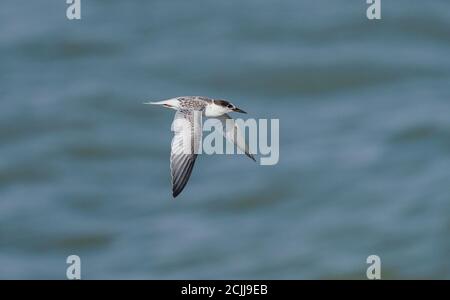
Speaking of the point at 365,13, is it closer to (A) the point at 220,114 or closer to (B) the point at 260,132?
(B) the point at 260,132

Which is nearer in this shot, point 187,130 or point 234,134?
point 187,130

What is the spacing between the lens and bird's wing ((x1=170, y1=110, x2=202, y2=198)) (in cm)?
1064

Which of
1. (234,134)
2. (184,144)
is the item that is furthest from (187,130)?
(234,134)

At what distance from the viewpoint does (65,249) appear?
21.5 m

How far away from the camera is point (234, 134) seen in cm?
1212

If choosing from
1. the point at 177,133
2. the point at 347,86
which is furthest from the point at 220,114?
the point at 347,86

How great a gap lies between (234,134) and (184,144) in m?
1.27

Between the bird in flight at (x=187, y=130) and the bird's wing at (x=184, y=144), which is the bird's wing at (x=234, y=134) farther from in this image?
the bird's wing at (x=184, y=144)

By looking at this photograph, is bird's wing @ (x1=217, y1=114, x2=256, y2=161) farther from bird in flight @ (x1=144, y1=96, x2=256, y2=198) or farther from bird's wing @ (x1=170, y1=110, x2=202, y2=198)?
bird's wing @ (x1=170, y1=110, x2=202, y2=198)

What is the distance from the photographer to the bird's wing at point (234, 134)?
1204cm

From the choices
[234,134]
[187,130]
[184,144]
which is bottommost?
[184,144]

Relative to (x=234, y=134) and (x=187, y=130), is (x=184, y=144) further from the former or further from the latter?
(x=234, y=134)
